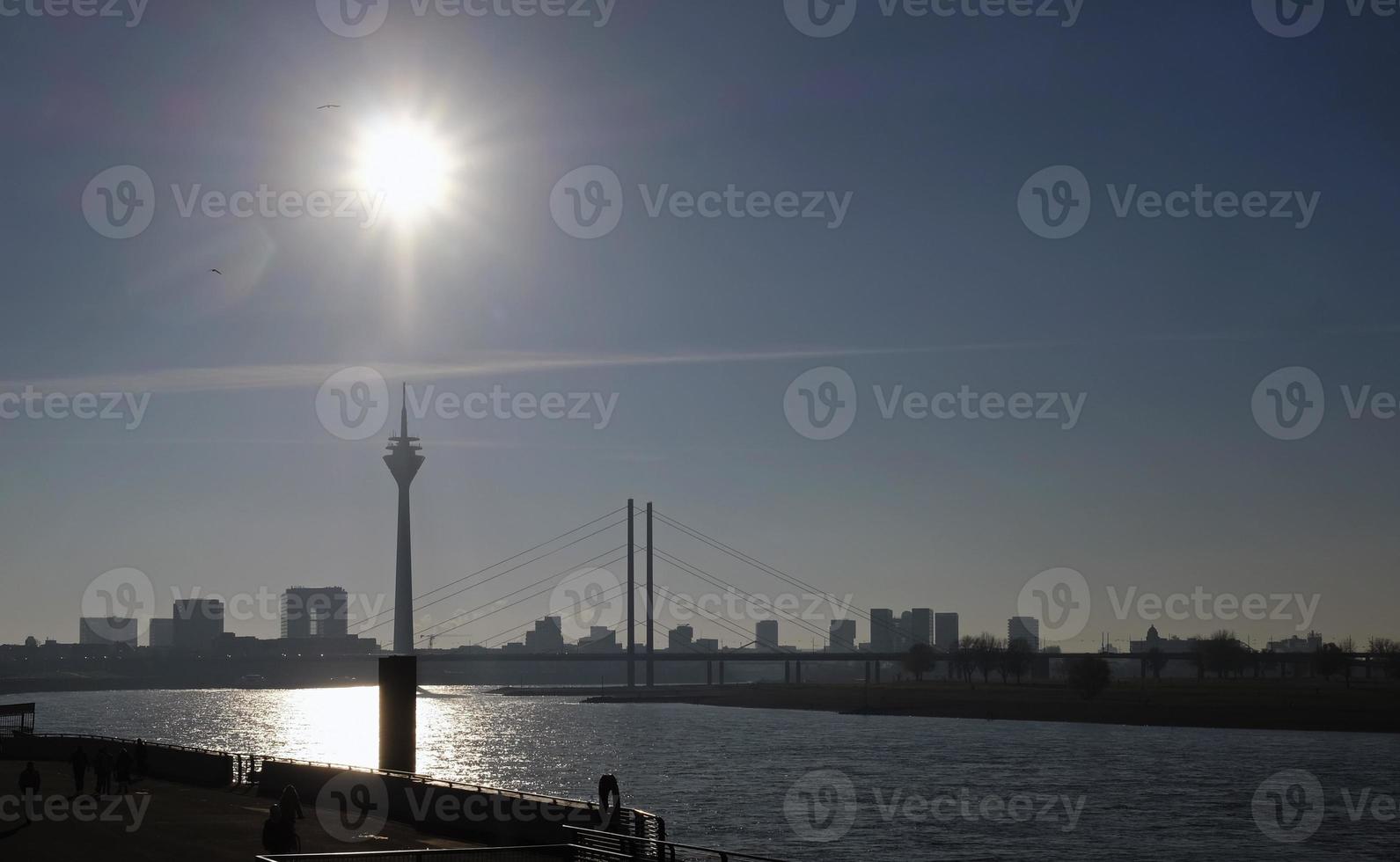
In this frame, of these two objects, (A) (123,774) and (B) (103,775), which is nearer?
(B) (103,775)

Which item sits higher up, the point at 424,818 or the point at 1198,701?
the point at 424,818

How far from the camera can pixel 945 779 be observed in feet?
222

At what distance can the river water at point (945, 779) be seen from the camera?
4575 centimetres

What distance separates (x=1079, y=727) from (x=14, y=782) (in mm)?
97182

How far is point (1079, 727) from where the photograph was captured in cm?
11969

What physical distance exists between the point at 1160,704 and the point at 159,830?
123m

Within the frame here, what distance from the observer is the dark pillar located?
31.0 meters

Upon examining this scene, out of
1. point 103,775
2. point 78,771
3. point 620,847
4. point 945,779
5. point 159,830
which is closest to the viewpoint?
point 620,847

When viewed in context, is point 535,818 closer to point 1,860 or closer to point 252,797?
point 1,860

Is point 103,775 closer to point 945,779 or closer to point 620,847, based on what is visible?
point 620,847

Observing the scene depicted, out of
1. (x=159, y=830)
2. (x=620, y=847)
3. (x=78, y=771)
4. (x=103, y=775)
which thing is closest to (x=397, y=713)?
(x=159, y=830)

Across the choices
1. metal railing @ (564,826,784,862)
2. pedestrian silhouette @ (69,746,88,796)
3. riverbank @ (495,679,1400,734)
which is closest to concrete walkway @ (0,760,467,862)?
pedestrian silhouette @ (69,746,88,796)

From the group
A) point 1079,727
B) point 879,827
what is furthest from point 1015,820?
point 1079,727

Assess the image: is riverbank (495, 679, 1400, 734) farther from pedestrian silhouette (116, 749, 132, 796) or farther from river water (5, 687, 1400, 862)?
pedestrian silhouette (116, 749, 132, 796)
